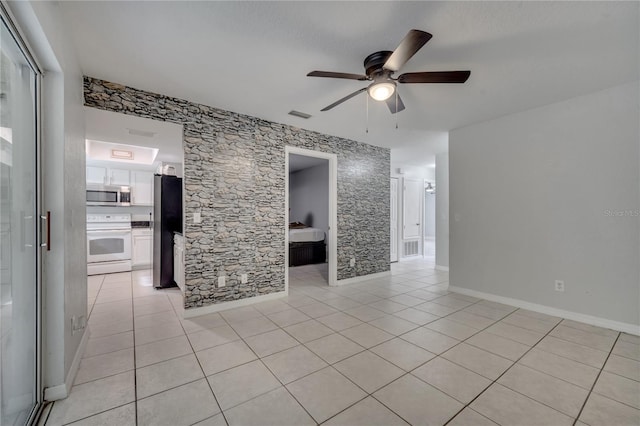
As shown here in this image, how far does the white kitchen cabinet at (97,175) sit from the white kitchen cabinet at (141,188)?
466 mm

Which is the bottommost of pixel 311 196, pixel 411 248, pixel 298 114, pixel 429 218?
pixel 411 248

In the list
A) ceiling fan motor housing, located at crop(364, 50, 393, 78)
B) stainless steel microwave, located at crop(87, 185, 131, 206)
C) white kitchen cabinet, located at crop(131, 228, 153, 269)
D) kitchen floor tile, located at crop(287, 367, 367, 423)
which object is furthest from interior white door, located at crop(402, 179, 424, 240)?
stainless steel microwave, located at crop(87, 185, 131, 206)

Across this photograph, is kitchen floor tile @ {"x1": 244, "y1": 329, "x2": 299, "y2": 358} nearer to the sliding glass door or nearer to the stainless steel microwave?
the sliding glass door

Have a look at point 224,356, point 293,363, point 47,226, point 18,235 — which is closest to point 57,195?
point 47,226

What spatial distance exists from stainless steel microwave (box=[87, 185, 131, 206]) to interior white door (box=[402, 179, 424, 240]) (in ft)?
21.3

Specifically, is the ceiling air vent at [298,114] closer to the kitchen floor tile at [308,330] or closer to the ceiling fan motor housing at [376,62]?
the ceiling fan motor housing at [376,62]

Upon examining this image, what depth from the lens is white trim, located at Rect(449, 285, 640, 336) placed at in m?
2.70

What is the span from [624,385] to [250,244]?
3.64 m

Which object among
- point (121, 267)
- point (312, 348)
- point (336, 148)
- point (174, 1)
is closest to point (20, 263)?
point (174, 1)

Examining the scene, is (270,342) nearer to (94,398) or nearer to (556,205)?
(94,398)

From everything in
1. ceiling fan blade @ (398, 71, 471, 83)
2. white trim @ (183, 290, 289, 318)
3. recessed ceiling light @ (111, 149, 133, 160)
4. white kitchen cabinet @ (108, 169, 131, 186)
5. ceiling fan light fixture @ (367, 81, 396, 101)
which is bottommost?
white trim @ (183, 290, 289, 318)

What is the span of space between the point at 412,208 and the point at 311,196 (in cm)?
285

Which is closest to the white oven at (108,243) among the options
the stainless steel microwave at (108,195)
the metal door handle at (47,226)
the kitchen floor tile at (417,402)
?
the stainless steel microwave at (108,195)

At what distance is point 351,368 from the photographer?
2.06 meters
